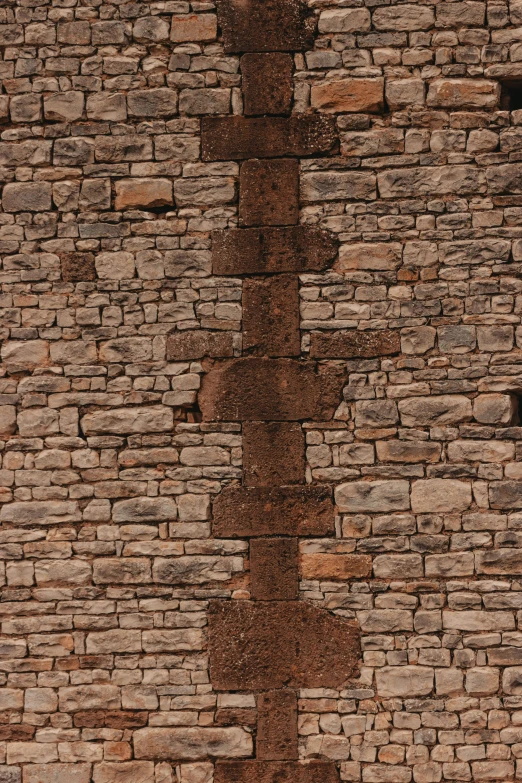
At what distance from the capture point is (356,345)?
494 centimetres

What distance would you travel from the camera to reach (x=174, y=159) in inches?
200

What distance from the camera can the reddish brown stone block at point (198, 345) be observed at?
4.97 meters

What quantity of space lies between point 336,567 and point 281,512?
450mm

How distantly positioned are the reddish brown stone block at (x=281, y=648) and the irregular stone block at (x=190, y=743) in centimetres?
27

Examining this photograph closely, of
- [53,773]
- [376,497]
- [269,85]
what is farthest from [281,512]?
[269,85]

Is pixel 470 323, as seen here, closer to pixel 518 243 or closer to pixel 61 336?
pixel 518 243

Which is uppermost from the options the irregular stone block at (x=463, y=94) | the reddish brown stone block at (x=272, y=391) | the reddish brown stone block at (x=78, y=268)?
the irregular stone block at (x=463, y=94)

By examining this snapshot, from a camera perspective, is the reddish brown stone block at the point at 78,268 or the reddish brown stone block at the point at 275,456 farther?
the reddish brown stone block at the point at 78,268

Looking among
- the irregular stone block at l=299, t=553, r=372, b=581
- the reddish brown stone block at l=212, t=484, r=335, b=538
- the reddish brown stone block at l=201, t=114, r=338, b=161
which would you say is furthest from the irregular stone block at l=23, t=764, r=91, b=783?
the reddish brown stone block at l=201, t=114, r=338, b=161

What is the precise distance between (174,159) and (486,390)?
2339 mm

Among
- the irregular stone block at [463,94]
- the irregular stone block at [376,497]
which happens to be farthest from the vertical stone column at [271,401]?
the irregular stone block at [463,94]

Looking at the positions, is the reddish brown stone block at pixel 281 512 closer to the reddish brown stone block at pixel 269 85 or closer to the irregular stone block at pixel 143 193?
the irregular stone block at pixel 143 193

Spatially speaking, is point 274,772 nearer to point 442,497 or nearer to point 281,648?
point 281,648

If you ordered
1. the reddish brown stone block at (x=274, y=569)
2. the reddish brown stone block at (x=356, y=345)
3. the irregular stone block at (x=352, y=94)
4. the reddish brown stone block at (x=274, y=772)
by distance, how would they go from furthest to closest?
the irregular stone block at (x=352, y=94) → the reddish brown stone block at (x=356, y=345) → the reddish brown stone block at (x=274, y=569) → the reddish brown stone block at (x=274, y=772)
